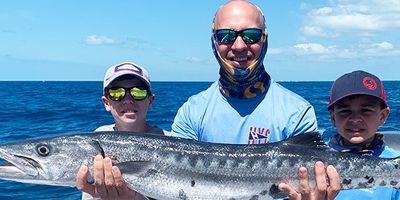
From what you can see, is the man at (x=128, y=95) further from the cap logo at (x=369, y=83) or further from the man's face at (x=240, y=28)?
the cap logo at (x=369, y=83)

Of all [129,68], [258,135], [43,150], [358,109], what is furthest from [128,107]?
[358,109]

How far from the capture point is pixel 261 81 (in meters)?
5.81

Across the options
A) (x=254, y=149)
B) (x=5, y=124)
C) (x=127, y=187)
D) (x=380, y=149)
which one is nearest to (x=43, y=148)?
(x=127, y=187)

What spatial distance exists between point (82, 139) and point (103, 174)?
17.3 inches

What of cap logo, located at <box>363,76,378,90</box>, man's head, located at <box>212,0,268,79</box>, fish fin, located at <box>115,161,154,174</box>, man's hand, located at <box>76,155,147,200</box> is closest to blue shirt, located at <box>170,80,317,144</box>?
man's head, located at <box>212,0,268,79</box>

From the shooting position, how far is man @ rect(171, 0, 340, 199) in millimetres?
5527

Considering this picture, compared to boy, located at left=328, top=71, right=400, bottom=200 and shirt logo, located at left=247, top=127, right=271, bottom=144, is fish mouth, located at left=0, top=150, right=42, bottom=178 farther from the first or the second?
boy, located at left=328, top=71, right=400, bottom=200

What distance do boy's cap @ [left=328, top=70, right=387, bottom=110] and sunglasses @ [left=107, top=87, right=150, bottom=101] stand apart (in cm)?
209

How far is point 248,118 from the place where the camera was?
5.70 meters

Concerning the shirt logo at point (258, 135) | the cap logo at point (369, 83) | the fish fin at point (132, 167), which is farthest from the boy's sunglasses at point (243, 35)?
the fish fin at point (132, 167)

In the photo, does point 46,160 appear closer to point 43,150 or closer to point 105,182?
point 43,150

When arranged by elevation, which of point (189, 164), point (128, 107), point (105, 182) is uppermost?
point (128, 107)

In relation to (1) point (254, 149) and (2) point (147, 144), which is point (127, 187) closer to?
(2) point (147, 144)

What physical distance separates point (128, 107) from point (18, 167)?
1.52 meters
